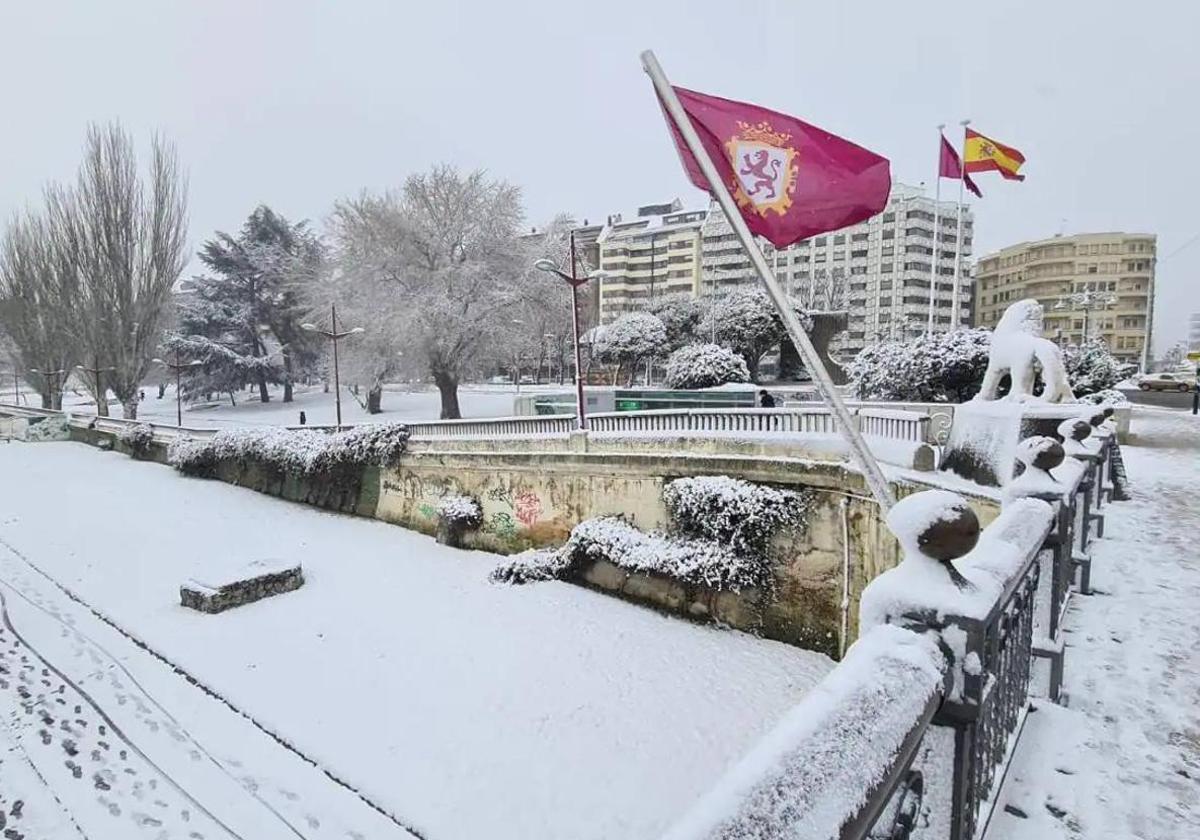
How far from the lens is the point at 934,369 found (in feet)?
51.1

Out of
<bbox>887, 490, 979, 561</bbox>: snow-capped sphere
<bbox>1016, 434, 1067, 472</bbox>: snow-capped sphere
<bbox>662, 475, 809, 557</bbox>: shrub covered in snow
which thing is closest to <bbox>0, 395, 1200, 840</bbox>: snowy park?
<bbox>1016, 434, 1067, 472</bbox>: snow-capped sphere

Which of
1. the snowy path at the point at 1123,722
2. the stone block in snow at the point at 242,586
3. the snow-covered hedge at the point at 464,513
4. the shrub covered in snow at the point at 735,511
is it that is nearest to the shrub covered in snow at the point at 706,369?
the snow-covered hedge at the point at 464,513

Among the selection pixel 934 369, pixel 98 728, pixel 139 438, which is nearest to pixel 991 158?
pixel 934 369

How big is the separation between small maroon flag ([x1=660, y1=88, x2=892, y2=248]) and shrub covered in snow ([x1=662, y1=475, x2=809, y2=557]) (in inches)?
231

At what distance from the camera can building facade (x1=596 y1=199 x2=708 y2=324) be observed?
210 ft

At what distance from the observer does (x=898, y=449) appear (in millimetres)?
8625

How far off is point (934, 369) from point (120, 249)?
3196 centimetres

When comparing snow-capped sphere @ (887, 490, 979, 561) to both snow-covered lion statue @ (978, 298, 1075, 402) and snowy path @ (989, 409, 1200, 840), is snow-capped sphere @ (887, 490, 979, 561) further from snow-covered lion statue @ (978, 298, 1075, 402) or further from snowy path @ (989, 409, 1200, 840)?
snow-covered lion statue @ (978, 298, 1075, 402)

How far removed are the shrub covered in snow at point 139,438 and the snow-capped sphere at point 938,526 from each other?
29.4m

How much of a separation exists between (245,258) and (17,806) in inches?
1533

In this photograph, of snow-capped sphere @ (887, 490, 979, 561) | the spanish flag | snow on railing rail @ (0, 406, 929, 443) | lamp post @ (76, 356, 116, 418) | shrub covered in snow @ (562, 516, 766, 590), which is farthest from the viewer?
lamp post @ (76, 356, 116, 418)

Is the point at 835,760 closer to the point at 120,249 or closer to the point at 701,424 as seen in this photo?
the point at 701,424

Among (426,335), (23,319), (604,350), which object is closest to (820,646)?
(426,335)

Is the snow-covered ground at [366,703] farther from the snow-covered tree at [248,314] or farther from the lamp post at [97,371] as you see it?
the snow-covered tree at [248,314]
